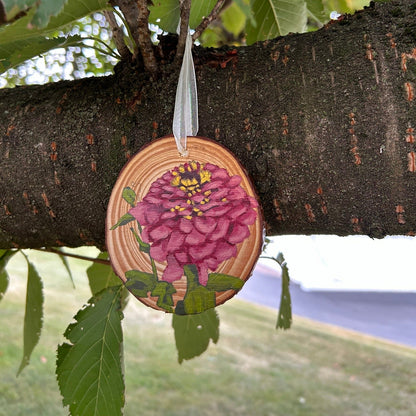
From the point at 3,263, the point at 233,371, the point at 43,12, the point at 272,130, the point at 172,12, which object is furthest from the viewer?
the point at 233,371

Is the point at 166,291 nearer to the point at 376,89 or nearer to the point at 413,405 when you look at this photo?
the point at 376,89

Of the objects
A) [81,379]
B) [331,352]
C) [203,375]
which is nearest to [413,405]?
[331,352]

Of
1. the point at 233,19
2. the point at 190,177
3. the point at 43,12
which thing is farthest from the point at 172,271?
the point at 233,19

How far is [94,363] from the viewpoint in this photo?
76cm

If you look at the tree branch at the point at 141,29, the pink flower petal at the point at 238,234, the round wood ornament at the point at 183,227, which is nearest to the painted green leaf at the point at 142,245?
the round wood ornament at the point at 183,227

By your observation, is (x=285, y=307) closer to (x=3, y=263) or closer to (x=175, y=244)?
(x=175, y=244)

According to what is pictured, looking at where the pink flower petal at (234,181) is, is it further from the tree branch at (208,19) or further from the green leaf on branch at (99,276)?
the green leaf on branch at (99,276)

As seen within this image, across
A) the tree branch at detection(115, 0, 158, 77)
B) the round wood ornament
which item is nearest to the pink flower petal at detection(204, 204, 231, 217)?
the round wood ornament

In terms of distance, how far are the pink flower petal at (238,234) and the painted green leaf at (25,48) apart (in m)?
0.38

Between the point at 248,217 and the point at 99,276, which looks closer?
the point at 248,217

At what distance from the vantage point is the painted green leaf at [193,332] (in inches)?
43.7

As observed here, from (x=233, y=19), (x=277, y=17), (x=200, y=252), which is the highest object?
(x=233, y=19)

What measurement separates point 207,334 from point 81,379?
42 centimetres

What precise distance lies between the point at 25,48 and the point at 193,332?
2.30ft
